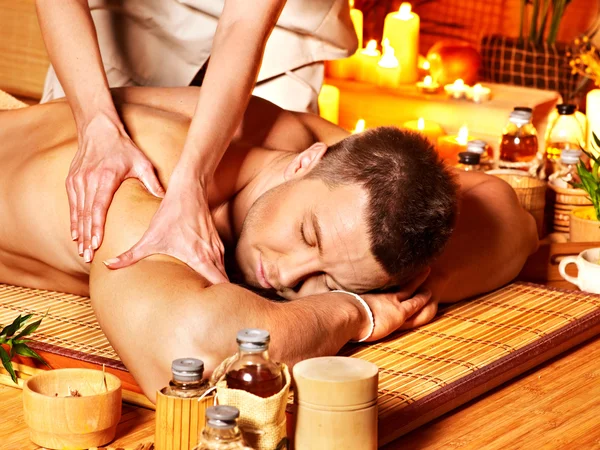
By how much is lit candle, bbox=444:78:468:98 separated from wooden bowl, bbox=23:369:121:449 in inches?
118

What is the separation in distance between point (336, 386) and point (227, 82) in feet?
2.81

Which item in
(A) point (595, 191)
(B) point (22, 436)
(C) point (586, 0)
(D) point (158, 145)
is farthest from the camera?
(C) point (586, 0)

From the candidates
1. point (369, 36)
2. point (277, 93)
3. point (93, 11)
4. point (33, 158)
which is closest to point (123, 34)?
point (93, 11)

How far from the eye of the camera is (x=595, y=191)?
231 cm

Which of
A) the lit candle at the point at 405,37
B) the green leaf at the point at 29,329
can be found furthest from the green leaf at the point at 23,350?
A: the lit candle at the point at 405,37

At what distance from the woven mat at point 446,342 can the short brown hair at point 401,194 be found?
155 mm

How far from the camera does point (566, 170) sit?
111 inches

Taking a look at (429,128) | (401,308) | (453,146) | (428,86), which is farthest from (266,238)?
(428,86)

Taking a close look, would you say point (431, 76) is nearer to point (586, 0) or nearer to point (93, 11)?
point (586, 0)

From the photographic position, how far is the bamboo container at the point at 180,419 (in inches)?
52.6

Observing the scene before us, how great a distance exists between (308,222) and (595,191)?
0.86 metres

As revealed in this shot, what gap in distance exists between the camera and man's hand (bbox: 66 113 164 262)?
1.77 m

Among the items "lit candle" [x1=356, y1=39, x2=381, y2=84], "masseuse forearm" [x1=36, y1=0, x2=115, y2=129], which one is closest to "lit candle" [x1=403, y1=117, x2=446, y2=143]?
"lit candle" [x1=356, y1=39, x2=381, y2=84]

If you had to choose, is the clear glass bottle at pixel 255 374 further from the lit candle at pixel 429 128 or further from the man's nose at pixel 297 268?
the lit candle at pixel 429 128
